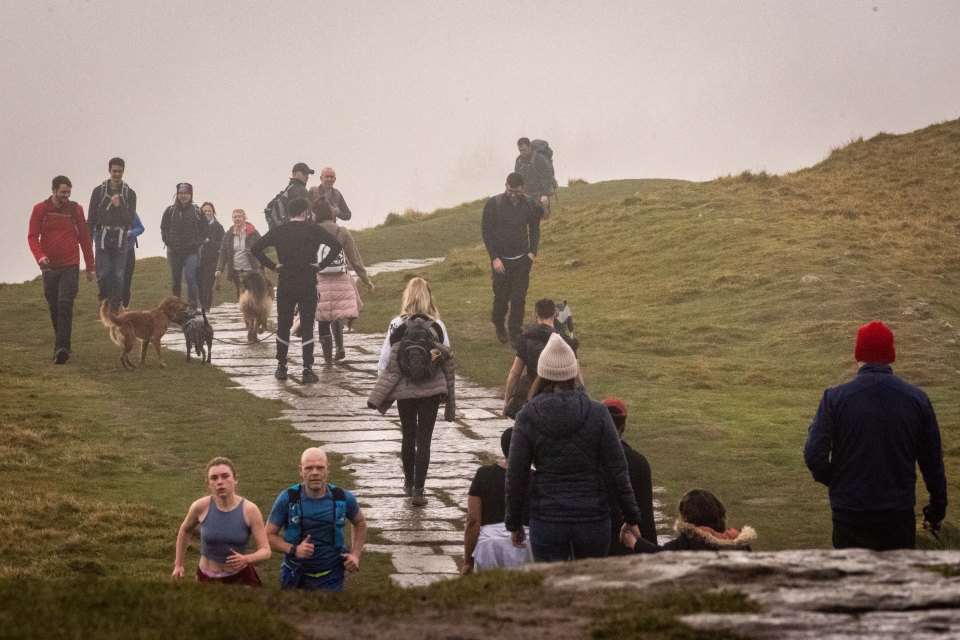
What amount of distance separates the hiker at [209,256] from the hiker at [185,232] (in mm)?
1420

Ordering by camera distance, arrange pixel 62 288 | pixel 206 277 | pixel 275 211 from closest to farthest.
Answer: pixel 62 288 < pixel 275 211 < pixel 206 277

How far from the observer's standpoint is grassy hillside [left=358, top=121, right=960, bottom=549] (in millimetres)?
13680

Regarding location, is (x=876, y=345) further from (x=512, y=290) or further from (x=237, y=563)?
(x=512, y=290)

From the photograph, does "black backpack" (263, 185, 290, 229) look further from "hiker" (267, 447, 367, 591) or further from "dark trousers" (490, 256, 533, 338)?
"hiker" (267, 447, 367, 591)

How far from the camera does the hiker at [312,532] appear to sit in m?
7.88

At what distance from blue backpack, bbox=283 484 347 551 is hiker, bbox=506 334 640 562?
41.8 inches

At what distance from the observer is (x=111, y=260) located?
1970cm

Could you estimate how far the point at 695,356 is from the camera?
19672 mm

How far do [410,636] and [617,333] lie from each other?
15.3 metres

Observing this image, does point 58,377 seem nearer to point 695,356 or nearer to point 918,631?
point 695,356

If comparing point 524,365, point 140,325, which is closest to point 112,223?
point 140,325

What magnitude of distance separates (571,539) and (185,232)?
14.9 metres

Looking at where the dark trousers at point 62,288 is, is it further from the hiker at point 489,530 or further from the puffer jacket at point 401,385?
the hiker at point 489,530

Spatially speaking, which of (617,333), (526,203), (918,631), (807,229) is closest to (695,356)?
(617,333)
